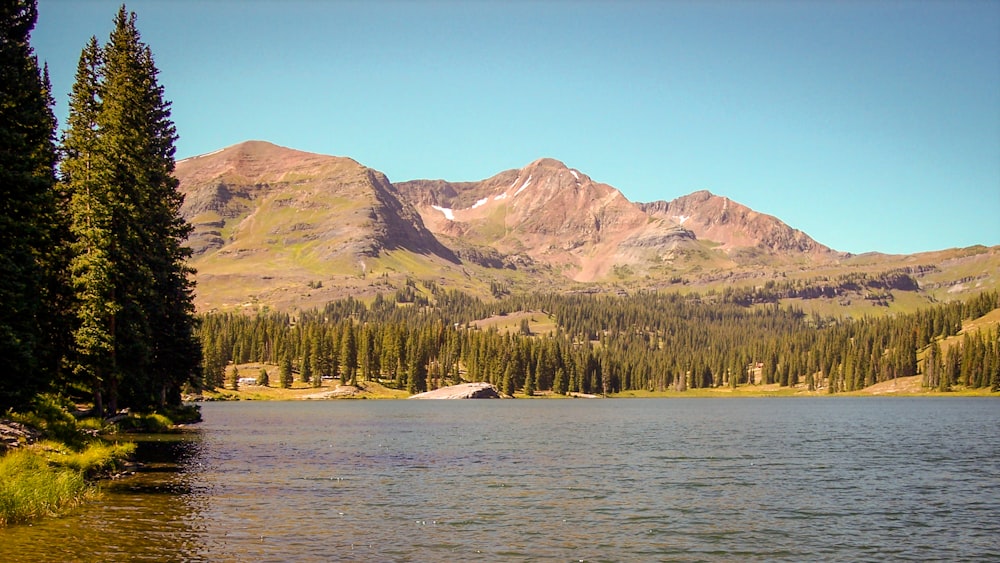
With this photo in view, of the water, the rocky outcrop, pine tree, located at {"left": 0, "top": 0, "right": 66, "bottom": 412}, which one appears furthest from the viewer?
pine tree, located at {"left": 0, "top": 0, "right": 66, "bottom": 412}

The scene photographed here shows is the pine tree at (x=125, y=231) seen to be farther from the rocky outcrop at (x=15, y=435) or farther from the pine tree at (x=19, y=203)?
the rocky outcrop at (x=15, y=435)

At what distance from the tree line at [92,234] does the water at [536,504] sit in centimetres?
871

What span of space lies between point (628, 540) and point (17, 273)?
34514mm

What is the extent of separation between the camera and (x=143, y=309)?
209 feet

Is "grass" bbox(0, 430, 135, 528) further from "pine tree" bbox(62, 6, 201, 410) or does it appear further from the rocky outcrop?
"pine tree" bbox(62, 6, 201, 410)

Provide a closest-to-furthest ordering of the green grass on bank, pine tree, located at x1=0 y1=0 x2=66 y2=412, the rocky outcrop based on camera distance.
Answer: the green grass on bank
the rocky outcrop
pine tree, located at x1=0 y1=0 x2=66 y2=412

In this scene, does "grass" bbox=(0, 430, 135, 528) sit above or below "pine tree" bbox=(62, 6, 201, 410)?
below

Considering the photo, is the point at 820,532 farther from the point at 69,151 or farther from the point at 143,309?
the point at 69,151

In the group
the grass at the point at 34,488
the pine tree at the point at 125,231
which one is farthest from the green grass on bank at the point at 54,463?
the pine tree at the point at 125,231

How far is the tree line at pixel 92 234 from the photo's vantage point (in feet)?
132

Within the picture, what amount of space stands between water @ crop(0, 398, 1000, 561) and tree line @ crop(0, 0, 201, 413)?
343 inches

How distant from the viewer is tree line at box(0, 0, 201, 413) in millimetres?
40344

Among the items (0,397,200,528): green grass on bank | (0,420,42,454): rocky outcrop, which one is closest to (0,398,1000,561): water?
(0,397,200,528): green grass on bank

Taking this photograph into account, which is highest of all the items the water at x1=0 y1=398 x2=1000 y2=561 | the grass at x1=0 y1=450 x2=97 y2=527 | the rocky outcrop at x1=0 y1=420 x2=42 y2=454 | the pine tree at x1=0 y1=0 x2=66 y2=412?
the pine tree at x1=0 y1=0 x2=66 y2=412
